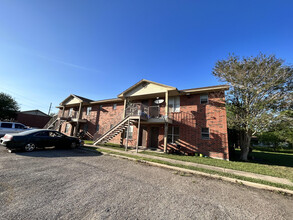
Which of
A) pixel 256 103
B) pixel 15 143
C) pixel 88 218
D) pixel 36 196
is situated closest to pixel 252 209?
pixel 88 218

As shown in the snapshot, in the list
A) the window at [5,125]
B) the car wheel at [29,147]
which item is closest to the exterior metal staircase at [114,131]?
the car wheel at [29,147]

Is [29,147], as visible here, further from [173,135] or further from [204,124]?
[204,124]

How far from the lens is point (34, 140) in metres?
8.29

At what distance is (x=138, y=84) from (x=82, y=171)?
393 inches

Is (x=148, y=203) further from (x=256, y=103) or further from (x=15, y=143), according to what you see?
(x=256, y=103)

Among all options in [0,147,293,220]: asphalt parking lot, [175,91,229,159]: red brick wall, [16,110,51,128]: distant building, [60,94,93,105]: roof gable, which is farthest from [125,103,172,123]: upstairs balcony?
[16,110,51,128]: distant building

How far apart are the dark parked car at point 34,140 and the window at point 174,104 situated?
963cm

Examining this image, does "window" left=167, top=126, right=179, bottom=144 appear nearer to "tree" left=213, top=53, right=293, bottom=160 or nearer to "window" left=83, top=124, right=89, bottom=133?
"tree" left=213, top=53, right=293, bottom=160

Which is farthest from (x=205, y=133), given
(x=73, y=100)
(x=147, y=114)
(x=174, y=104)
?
(x=73, y=100)

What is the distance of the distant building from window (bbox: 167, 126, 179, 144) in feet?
110

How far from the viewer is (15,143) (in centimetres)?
749

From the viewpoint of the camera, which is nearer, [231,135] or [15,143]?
[15,143]

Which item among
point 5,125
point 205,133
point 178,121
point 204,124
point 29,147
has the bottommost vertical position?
point 29,147

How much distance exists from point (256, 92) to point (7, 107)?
138ft
